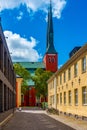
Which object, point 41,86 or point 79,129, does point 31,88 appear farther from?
point 79,129

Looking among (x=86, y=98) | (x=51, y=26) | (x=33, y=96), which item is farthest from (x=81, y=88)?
(x=51, y=26)

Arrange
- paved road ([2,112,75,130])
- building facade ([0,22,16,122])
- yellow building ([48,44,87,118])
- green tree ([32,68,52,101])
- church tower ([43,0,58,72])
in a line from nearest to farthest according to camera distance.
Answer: paved road ([2,112,75,130]) < building facade ([0,22,16,122]) < yellow building ([48,44,87,118]) < green tree ([32,68,52,101]) < church tower ([43,0,58,72])

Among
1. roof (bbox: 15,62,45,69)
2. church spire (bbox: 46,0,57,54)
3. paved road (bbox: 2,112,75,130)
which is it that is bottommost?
paved road (bbox: 2,112,75,130)

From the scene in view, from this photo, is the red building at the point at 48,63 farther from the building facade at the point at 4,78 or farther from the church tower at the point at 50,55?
the building facade at the point at 4,78

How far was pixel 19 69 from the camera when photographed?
10269cm

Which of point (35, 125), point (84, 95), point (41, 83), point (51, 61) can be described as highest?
point (51, 61)

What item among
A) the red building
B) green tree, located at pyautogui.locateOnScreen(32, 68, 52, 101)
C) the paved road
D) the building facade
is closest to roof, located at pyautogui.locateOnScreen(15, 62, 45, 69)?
the red building

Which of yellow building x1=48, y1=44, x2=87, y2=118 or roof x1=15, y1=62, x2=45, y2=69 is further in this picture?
roof x1=15, y1=62, x2=45, y2=69

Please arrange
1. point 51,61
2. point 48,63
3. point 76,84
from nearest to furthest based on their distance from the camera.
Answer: point 76,84 < point 51,61 < point 48,63

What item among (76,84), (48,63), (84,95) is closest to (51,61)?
(48,63)

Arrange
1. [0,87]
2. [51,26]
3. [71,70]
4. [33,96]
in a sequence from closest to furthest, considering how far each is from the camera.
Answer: [0,87] → [71,70] → [33,96] → [51,26]

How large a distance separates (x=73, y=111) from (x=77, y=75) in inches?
177

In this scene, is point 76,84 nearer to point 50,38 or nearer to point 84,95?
point 84,95

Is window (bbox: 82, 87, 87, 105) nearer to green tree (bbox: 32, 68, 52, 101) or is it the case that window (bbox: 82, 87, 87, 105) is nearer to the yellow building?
the yellow building
